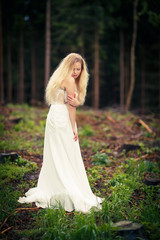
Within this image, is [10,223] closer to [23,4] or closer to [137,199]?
[137,199]

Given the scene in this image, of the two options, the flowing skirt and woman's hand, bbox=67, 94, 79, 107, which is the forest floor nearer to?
the flowing skirt

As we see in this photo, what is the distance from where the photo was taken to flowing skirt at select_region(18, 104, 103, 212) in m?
3.50

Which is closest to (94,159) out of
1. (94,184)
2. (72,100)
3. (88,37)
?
(94,184)

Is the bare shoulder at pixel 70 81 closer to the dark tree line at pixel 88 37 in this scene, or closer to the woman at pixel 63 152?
the woman at pixel 63 152

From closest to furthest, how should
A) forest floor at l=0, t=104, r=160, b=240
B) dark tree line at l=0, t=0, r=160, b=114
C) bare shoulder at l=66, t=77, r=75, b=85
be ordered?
forest floor at l=0, t=104, r=160, b=240, bare shoulder at l=66, t=77, r=75, b=85, dark tree line at l=0, t=0, r=160, b=114

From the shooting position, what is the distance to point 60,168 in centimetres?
357

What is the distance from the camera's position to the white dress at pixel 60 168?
352 cm

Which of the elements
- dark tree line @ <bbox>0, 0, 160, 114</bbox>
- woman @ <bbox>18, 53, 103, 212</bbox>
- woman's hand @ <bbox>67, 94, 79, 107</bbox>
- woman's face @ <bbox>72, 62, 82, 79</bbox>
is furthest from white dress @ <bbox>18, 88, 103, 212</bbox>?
dark tree line @ <bbox>0, 0, 160, 114</bbox>

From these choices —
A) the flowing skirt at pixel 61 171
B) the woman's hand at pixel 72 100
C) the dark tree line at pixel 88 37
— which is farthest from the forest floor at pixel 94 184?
the dark tree line at pixel 88 37

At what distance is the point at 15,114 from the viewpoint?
10555 mm

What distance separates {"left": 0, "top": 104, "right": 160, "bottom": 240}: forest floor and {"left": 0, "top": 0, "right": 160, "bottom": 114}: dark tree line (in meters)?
7.63

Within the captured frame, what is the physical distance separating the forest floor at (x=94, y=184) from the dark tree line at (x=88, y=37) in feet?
25.0

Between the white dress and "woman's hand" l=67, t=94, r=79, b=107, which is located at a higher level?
"woman's hand" l=67, t=94, r=79, b=107

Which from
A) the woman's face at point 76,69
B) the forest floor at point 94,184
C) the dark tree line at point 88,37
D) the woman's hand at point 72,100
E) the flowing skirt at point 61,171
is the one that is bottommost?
the forest floor at point 94,184
